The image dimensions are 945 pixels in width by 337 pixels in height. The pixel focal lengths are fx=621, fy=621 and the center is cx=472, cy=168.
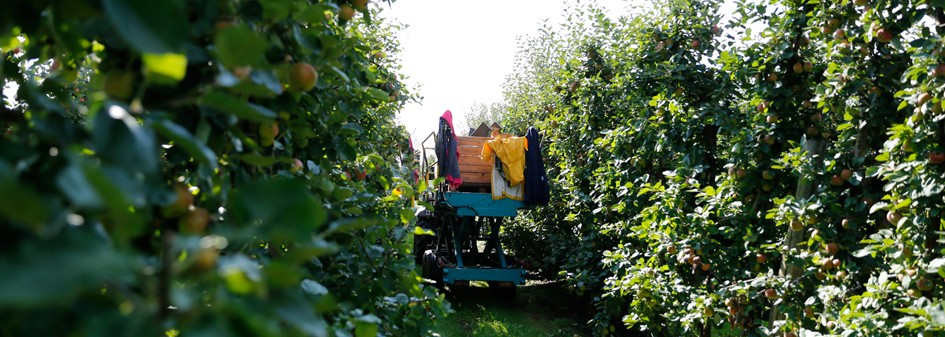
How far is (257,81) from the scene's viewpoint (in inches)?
30.8

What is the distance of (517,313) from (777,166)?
14.4 feet

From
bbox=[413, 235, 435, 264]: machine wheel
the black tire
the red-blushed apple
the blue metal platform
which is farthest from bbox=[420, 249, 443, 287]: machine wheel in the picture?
the red-blushed apple

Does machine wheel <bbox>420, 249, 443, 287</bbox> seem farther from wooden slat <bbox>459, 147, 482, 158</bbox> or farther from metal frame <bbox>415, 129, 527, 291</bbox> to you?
wooden slat <bbox>459, 147, 482, 158</bbox>

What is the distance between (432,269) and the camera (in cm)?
803

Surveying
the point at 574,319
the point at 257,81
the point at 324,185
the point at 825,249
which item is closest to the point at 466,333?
the point at 574,319

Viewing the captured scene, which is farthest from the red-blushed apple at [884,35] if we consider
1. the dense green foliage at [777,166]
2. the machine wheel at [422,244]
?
the machine wheel at [422,244]

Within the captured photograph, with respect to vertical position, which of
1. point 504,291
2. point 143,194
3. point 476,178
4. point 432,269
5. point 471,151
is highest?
point 143,194

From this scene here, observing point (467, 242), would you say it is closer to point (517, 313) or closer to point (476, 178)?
point (476, 178)

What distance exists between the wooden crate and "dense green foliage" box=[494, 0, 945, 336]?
1890mm

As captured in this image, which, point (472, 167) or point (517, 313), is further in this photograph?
point (472, 167)

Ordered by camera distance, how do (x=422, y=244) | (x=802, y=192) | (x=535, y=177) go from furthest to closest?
(x=422, y=244) → (x=535, y=177) → (x=802, y=192)

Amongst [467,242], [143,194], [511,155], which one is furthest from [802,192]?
[467,242]

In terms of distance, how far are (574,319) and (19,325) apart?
6787 mm

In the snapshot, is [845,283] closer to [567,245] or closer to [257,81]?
[257,81]
